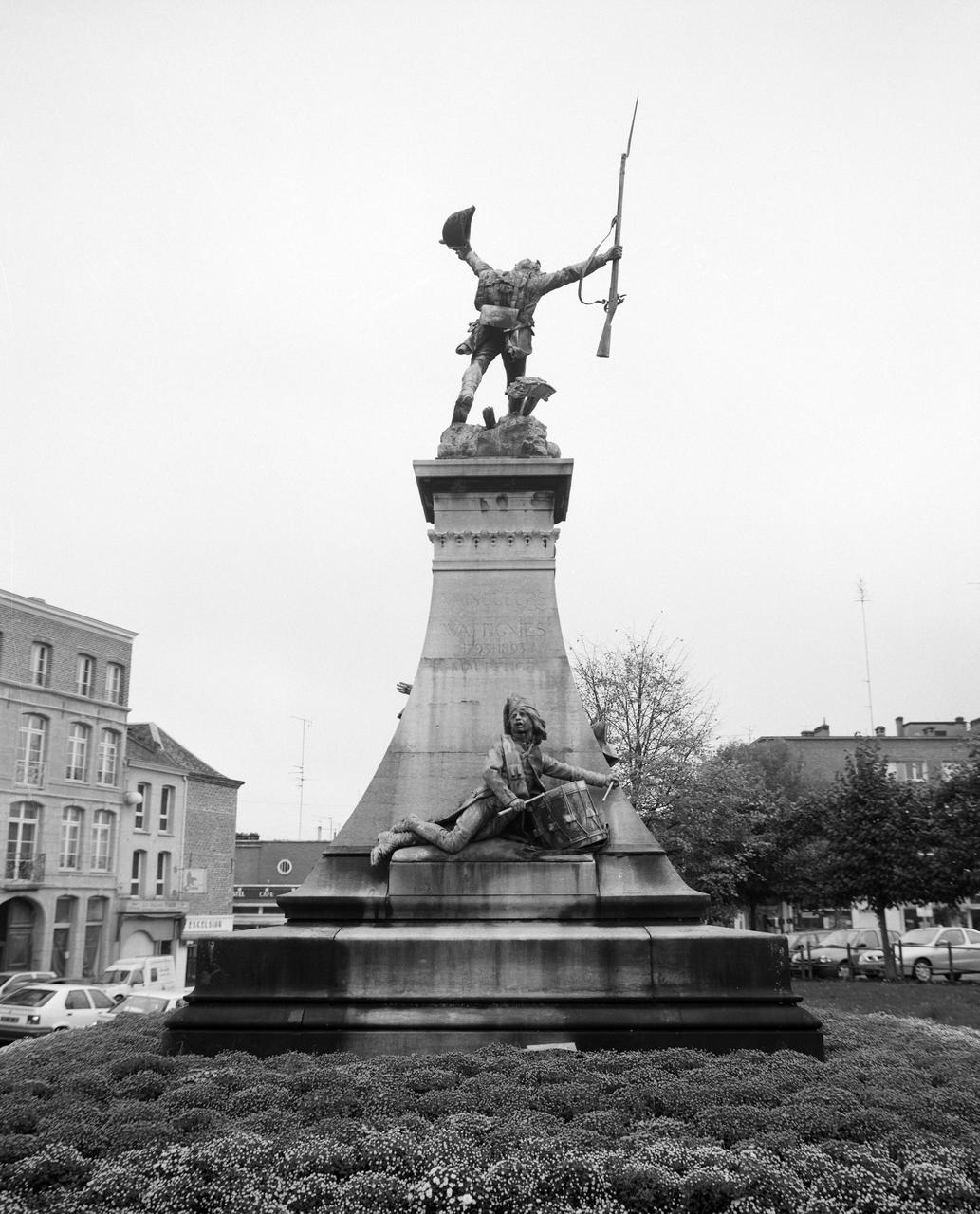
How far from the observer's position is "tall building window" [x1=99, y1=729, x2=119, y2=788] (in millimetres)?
45375

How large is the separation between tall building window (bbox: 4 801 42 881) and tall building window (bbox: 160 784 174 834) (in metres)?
8.60

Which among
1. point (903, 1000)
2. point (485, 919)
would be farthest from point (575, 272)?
point (903, 1000)

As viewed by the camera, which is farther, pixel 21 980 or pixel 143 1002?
pixel 21 980

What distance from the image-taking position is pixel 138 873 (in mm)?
47531

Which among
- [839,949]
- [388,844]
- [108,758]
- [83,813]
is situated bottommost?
[839,949]

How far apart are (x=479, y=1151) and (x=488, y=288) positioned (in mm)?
9515

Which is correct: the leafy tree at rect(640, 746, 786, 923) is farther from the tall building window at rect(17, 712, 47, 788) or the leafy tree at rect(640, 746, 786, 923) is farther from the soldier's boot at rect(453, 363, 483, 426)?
the tall building window at rect(17, 712, 47, 788)

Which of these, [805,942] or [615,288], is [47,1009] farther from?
[805,942]

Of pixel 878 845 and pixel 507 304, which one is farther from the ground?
pixel 507 304

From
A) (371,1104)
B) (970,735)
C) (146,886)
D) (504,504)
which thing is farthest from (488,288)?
(146,886)

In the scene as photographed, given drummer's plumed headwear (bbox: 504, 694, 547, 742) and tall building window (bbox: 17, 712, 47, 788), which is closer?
drummer's plumed headwear (bbox: 504, 694, 547, 742)

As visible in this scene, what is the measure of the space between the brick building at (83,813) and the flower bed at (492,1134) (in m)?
34.8

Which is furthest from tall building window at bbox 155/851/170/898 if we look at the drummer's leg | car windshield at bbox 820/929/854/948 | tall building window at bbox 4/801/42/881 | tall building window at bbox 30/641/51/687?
the drummer's leg

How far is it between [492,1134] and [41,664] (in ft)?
136
